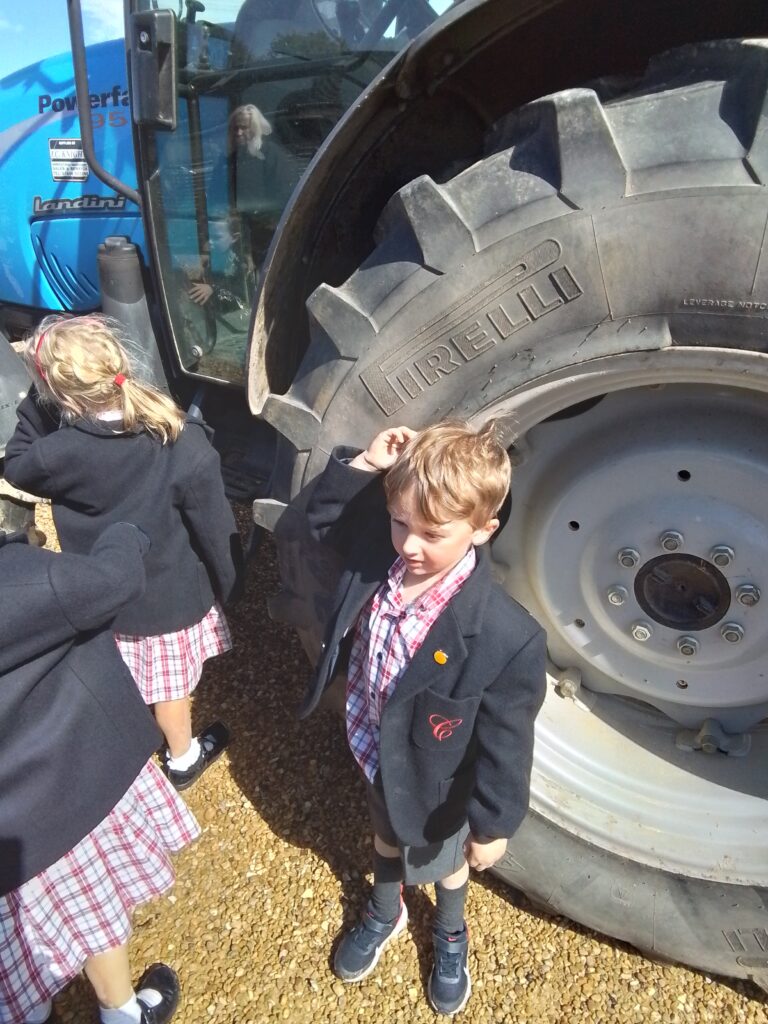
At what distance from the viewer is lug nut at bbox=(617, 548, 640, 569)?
146 cm

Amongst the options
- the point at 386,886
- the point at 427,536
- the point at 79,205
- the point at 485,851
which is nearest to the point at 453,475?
the point at 427,536

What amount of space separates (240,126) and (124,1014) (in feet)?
7.35

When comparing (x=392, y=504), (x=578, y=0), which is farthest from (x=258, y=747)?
(x=578, y=0)

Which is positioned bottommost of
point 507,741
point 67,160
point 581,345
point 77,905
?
point 77,905

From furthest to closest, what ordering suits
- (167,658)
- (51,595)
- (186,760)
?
(186,760) < (167,658) < (51,595)

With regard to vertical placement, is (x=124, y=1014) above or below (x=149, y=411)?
below

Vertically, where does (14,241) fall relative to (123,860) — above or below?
above

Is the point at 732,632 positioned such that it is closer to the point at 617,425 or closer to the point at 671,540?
the point at 671,540

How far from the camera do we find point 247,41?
6.70 ft

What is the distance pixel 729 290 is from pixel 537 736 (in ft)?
3.36

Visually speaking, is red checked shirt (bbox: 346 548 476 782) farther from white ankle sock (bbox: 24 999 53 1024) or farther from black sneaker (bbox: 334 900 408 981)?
white ankle sock (bbox: 24 999 53 1024)

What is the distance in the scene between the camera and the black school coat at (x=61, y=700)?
1182 millimetres

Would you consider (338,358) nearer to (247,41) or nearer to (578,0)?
(578,0)

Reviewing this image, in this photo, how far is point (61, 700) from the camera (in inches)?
51.7
